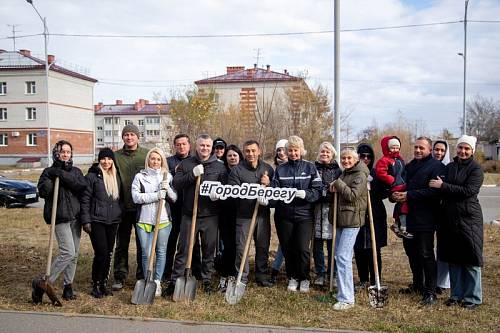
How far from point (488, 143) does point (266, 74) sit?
2880cm

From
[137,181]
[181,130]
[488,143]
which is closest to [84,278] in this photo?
[137,181]

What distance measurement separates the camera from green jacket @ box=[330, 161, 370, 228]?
5.45 metres

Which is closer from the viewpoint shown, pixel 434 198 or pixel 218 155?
pixel 434 198

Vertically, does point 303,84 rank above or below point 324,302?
above

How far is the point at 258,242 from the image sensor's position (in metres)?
6.09

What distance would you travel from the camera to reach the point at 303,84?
76.8ft

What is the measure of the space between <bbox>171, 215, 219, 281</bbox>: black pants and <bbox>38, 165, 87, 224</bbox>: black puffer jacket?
130 cm

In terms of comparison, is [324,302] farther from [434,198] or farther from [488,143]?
[488,143]

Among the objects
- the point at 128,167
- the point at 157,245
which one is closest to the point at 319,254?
the point at 157,245

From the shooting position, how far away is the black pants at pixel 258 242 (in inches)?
235

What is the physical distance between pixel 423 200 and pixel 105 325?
3.82 m

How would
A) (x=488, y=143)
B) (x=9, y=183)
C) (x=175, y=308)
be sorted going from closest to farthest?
(x=175, y=308) → (x=9, y=183) → (x=488, y=143)

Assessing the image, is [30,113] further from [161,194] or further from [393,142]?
[393,142]

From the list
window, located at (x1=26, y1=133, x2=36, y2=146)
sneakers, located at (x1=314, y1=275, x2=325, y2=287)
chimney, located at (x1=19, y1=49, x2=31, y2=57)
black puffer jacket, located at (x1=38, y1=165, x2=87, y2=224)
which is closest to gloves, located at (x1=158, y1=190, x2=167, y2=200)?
black puffer jacket, located at (x1=38, y1=165, x2=87, y2=224)
